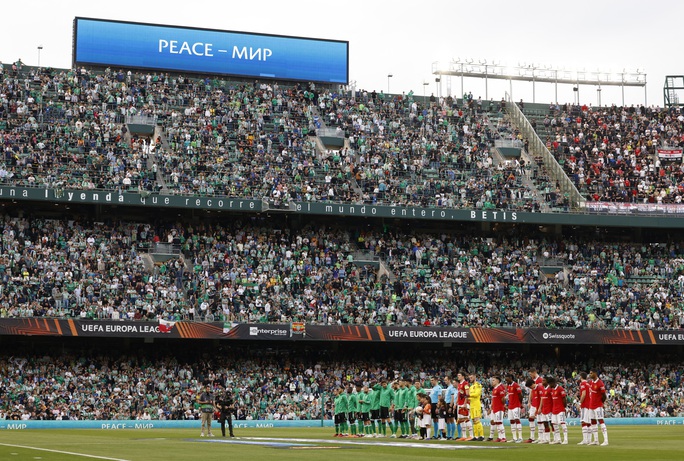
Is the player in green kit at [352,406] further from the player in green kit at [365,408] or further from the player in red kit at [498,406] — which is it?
the player in red kit at [498,406]

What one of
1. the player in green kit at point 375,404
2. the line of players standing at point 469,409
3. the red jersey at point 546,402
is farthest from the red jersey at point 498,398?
the player in green kit at point 375,404

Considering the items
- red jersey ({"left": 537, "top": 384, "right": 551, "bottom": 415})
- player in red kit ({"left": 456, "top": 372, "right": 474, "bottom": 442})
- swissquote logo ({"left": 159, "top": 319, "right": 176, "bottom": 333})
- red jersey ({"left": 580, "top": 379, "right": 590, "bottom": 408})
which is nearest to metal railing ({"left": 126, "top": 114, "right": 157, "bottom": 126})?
swissquote logo ({"left": 159, "top": 319, "right": 176, "bottom": 333})

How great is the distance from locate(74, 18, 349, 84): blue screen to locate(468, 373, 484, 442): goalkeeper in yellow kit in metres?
41.0

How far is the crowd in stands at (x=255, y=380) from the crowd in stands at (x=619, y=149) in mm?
10785

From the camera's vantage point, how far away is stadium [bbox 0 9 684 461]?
51219mm

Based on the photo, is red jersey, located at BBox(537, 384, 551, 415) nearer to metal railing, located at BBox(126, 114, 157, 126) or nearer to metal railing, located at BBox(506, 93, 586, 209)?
metal railing, located at BBox(506, 93, 586, 209)

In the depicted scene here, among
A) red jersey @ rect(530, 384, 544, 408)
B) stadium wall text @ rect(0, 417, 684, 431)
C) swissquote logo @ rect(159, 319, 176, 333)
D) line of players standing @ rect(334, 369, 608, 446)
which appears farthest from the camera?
swissquote logo @ rect(159, 319, 176, 333)

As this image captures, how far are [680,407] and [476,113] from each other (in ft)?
79.7

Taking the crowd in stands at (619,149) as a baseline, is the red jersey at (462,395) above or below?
below

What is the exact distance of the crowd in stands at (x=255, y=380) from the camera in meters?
48.4

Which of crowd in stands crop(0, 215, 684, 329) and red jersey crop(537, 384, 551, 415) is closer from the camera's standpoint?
red jersey crop(537, 384, 551, 415)

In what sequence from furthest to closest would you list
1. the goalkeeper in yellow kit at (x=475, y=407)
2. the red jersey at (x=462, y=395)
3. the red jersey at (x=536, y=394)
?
the goalkeeper in yellow kit at (x=475, y=407) → the red jersey at (x=462, y=395) → the red jersey at (x=536, y=394)

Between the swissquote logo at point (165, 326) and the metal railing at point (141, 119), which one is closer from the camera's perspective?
the swissquote logo at point (165, 326)

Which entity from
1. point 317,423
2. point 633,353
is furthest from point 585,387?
point 633,353
